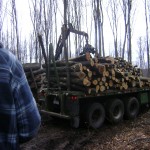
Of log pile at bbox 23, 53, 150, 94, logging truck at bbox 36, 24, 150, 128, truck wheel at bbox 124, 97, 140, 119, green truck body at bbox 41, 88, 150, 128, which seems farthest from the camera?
truck wheel at bbox 124, 97, 140, 119

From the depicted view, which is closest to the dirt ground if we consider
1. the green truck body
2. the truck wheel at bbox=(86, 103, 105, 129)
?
the truck wheel at bbox=(86, 103, 105, 129)

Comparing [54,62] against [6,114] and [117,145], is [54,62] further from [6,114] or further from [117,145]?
[6,114]

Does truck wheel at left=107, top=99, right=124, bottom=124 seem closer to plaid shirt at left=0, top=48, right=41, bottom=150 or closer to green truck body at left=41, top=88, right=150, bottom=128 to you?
green truck body at left=41, top=88, right=150, bottom=128

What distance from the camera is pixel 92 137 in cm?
834

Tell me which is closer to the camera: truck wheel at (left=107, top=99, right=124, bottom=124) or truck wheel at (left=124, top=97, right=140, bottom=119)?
truck wheel at (left=107, top=99, right=124, bottom=124)

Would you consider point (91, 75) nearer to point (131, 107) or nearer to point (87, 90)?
point (87, 90)

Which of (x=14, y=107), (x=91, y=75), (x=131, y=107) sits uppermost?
(x=91, y=75)

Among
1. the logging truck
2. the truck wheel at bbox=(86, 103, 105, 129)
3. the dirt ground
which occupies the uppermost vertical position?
the logging truck

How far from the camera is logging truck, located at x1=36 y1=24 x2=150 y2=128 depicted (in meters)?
9.05

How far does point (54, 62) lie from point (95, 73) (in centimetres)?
141

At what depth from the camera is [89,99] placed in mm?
9414

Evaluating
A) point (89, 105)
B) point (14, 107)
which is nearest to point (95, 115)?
point (89, 105)

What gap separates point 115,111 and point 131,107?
1.15m

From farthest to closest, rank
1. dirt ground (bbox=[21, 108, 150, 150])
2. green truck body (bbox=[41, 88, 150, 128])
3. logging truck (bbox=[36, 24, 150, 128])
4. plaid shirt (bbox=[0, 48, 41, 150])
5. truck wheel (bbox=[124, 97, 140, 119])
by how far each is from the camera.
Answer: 1. truck wheel (bbox=[124, 97, 140, 119])
2. logging truck (bbox=[36, 24, 150, 128])
3. green truck body (bbox=[41, 88, 150, 128])
4. dirt ground (bbox=[21, 108, 150, 150])
5. plaid shirt (bbox=[0, 48, 41, 150])
